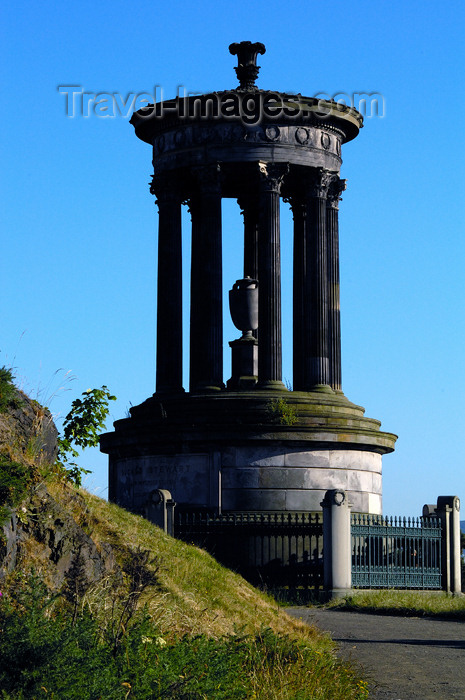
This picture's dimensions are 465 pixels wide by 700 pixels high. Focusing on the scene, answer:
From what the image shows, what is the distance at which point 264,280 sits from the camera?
39.7m

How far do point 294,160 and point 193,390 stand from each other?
8114 millimetres

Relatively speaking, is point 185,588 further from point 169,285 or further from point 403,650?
point 169,285

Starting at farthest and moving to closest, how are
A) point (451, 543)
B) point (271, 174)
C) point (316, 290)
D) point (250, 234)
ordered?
point (250, 234), point (316, 290), point (271, 174), point (451, 543)

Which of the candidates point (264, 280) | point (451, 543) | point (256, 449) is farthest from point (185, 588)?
point (264, 280)

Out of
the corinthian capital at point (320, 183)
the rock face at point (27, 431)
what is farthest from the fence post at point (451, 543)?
the rock face at point (27, 431)

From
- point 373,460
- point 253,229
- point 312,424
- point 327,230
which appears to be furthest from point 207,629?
point 253,229

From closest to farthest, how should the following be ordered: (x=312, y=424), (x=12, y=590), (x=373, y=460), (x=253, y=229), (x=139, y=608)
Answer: (x=12, y=590)
(x=139, y=608)
(x=312, y=424)
(x=373, y=460)
(x=253, y=229)

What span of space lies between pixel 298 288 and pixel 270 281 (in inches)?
133

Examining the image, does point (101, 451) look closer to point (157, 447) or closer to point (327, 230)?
point (157, 447)

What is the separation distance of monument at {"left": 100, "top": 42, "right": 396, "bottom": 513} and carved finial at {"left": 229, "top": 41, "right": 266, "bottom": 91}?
0.05 metres

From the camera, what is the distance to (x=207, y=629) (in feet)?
52.7

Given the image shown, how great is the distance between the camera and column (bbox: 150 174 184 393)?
136 ft

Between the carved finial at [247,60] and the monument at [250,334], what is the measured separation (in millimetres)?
48

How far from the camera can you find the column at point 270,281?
39.2 metres
